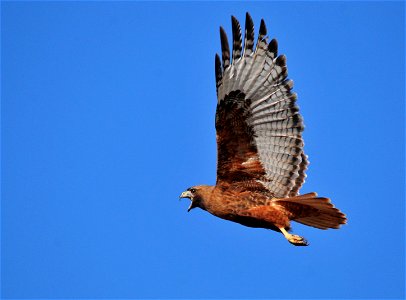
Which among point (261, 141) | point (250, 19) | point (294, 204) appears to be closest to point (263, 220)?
point (294, 204)

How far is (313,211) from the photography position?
9.05 metres

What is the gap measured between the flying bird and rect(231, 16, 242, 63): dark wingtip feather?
0.01 metres

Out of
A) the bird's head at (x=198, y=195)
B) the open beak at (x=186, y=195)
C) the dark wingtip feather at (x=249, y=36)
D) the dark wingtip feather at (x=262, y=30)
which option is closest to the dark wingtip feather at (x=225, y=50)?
the dark wingtip feather at (x=249, y=36)

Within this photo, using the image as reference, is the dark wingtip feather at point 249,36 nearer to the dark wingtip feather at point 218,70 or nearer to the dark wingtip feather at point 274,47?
the dark wingtip feather at point 274,47

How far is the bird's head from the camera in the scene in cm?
953

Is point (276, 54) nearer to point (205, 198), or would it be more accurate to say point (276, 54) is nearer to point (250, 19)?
point (250, 19)

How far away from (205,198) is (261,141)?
1.05m

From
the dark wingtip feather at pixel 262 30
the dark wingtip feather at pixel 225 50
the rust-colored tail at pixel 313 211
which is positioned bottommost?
the rust-colored tail at pixel 313 211

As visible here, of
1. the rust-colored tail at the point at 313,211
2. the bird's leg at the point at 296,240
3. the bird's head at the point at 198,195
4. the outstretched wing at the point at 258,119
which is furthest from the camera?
the bird's head at the point at 198,195

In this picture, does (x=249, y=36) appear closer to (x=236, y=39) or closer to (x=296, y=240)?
(x=236, y=39)

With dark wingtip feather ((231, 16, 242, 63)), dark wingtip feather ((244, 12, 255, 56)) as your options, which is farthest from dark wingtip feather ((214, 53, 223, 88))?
dark wingtip feather ((244, 12, 255, 56))

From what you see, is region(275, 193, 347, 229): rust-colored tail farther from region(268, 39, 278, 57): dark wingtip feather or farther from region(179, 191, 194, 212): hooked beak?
region(268, 39, 278, 57): dark wingtip feather

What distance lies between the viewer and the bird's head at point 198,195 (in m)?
9.53

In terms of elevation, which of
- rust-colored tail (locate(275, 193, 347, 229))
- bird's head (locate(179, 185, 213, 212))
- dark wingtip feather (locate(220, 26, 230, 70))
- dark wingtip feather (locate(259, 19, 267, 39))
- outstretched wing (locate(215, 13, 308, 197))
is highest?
dark wingtip feather (locate(259, 19, 267, 39))
